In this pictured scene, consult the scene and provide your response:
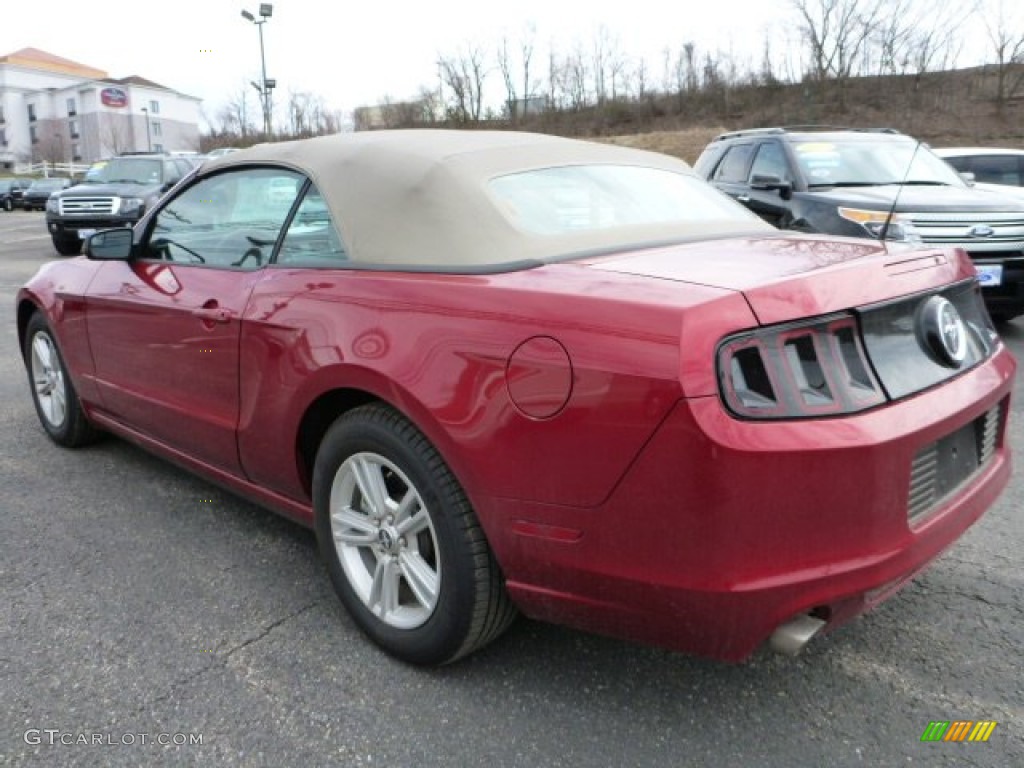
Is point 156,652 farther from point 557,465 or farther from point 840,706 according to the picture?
point 840,706

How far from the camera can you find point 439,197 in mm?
2518

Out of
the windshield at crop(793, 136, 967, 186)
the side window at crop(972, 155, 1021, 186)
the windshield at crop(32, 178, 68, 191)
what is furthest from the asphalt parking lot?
the windshield at crop(32, 178, 68, 191)

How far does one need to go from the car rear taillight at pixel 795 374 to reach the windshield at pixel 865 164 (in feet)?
19.2

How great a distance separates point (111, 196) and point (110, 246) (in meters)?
12.1

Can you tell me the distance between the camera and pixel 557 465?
1.91 metres

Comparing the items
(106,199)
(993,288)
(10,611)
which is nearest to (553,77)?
(106,199)

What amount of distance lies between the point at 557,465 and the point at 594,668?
804 mm

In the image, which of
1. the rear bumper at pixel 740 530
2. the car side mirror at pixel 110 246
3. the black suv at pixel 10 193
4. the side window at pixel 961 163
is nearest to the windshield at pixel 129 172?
the car side mirror at pixel 110 246

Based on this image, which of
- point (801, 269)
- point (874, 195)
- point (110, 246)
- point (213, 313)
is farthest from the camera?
point (874, 195)

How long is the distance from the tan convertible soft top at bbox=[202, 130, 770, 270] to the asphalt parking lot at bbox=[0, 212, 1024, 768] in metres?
1.18

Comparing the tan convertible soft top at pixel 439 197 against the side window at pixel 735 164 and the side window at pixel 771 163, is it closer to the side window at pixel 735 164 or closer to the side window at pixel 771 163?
the side window at pixel 771 163

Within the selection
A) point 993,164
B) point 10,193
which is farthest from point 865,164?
point 10,193

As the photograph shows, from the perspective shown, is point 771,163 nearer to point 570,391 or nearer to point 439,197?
point 439,197

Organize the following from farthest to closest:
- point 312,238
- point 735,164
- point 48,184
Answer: point 48,184 < point 735,164 < point 312,238
